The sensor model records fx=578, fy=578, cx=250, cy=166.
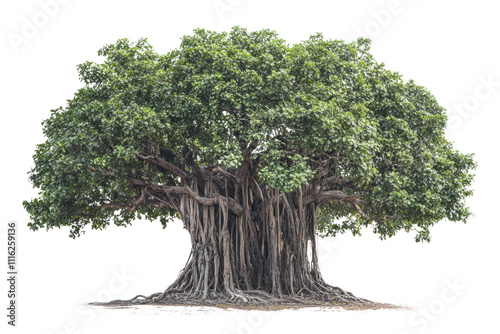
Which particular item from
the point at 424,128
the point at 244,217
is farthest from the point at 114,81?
the point at 424,128

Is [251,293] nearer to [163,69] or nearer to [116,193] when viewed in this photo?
[116,193]

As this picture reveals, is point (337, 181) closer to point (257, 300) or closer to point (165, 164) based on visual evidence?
point (257, 300)

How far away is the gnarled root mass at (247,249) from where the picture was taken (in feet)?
43.3

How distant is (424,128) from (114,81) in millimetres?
6630

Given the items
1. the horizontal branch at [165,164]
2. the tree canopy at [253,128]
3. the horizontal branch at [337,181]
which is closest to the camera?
the tree canopy at [253,128]

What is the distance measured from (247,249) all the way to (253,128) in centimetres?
376

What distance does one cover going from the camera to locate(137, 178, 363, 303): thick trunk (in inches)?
521

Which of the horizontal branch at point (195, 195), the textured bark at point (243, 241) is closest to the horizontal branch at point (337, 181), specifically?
the textured bark at point (243, 241)

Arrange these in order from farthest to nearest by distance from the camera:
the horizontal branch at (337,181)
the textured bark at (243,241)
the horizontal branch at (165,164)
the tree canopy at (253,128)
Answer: the textured bark at (243,241), the horizontal branch at (337,181), the horizontal branch at (165,164), the tree canopy at (253,128)

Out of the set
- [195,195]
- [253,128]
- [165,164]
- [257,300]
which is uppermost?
[253,128]

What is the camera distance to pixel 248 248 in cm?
1377

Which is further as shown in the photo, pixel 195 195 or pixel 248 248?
pixel 248 248

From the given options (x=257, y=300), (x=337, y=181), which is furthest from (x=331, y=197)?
(x=257, y=300)

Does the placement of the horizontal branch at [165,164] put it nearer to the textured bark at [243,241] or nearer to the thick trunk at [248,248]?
the textured bark at [243,241]
